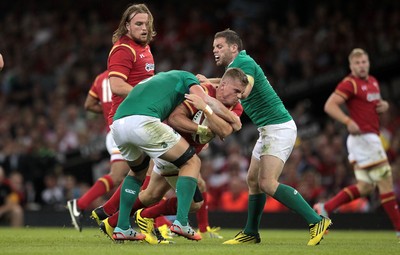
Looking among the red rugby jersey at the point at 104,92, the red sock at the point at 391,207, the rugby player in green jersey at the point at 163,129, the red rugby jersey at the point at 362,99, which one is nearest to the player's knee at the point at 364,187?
the red sock at the point at 391,207

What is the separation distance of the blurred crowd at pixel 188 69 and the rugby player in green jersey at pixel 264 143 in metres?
6.01

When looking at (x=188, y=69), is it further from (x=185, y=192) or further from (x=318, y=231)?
(x=185, y=192)

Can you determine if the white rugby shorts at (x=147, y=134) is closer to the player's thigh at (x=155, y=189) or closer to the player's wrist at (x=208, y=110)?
the player's wrist at (x=208, y=110)

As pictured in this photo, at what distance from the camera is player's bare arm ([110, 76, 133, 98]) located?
989 centimetres

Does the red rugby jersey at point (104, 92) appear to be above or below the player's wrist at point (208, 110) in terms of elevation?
below

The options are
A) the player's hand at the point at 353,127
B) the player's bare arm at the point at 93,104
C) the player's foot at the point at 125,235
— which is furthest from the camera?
the player's hand at the point at 353,127

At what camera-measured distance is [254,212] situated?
10023 millimetres

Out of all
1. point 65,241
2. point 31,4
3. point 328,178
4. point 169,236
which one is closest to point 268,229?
point 328,178

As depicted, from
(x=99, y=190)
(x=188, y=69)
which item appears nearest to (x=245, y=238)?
(x=99, y=190)

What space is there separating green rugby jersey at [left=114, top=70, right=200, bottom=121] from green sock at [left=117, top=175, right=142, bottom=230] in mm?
721

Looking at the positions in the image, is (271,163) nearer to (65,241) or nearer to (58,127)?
(65,241)

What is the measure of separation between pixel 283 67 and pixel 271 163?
995 cm

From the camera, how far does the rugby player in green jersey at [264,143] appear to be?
9383mm

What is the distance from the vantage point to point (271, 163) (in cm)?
958
